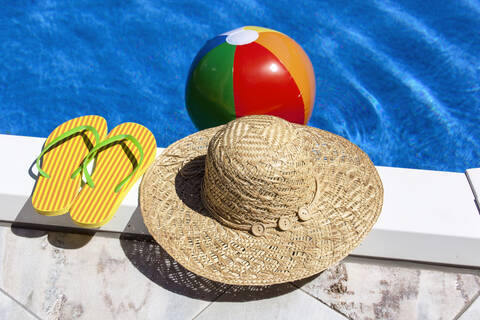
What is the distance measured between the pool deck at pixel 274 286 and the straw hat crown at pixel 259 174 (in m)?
0.67

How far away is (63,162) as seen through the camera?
291 cm

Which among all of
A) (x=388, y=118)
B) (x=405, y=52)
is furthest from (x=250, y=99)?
(x=405, y=52)

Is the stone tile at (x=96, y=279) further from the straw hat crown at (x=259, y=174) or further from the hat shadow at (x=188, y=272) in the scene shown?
the straw hat crown at (x=259, y=174)

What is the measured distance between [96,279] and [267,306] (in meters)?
1.04

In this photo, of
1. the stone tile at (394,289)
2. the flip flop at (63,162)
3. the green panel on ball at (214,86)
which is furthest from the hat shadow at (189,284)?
the green panel on ball at (214,86)

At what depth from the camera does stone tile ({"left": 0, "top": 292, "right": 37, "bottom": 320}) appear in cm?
260

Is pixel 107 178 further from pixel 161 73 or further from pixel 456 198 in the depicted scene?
pixel 161 73

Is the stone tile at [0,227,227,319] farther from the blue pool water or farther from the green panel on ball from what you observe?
the blue pool water

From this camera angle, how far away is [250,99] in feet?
9.42

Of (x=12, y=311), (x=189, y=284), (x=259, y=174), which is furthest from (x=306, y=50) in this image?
(x=12, y=311)

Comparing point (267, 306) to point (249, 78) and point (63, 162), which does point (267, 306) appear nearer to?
point (249, 78)

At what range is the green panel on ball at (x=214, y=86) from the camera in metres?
2.88

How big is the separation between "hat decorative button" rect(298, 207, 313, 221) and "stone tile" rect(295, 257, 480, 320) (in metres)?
0.65

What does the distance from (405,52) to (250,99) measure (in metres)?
3.14
